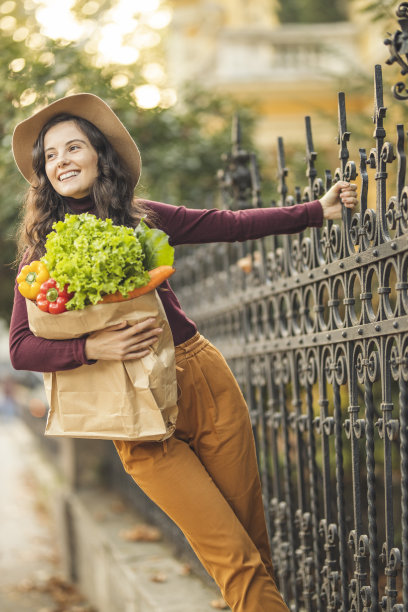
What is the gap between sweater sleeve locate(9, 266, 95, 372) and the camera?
2.51 meters

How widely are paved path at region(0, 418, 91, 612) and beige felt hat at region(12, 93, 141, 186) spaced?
170 inches

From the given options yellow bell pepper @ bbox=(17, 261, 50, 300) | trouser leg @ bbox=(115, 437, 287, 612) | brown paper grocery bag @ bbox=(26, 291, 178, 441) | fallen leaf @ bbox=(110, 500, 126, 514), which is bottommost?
fallen leaf @ bbox=(110, 500, 126, 514)

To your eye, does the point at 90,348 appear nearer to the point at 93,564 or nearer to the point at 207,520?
the point at 207,520

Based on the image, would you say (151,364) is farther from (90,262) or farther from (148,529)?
(148,529)

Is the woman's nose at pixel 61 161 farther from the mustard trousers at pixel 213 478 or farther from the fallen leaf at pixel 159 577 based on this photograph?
the fallen leaf at pixel 159 577

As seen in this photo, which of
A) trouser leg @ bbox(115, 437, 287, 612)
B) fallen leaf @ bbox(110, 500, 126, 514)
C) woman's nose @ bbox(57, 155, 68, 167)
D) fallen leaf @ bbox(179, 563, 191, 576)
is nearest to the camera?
trouser leg @ bbox(115, 437, 287, 612)

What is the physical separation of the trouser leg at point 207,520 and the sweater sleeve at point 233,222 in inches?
29.2

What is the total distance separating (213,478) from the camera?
9.40 ft

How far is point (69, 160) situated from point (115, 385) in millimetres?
826

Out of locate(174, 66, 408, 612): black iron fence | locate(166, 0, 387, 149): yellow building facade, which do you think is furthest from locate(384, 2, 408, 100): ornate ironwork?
locate(166, 0, 387, 149): yellow building facade

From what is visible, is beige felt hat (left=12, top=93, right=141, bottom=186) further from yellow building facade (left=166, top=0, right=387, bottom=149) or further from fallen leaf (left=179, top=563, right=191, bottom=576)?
yellow building facade (left=166, top=0, right=387, bottom=149)

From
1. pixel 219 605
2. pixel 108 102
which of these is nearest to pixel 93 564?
pixel 219 605

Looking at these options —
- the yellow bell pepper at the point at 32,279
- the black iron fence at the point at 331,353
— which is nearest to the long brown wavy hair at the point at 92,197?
the yellow bell pepper at the point at 32,279

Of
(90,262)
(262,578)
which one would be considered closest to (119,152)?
(90,262)
